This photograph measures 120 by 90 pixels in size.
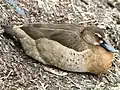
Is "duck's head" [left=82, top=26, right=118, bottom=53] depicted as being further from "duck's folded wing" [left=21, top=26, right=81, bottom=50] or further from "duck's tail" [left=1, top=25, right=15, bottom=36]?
"duck's tail" [left=1, top=25, right=15, bottom=36]

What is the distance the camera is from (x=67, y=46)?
4.92 m

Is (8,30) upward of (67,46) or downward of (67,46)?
upward

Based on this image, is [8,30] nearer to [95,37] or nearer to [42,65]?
[42,65]

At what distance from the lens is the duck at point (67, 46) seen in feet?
16.2

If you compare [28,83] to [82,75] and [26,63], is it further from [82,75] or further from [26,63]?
[82,75]

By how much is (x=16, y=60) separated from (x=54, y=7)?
1.33m

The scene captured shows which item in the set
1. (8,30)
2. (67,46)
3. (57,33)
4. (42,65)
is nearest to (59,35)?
(57,33)

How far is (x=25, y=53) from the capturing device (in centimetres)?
513

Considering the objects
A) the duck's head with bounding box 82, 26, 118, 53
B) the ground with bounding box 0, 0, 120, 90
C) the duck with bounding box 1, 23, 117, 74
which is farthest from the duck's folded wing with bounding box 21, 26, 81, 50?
the ground with bounding box 0, 0, 120, 90

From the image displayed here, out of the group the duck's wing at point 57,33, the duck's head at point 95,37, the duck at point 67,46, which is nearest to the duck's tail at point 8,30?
the duck at point 67,46

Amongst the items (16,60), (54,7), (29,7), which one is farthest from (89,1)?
(16,60)

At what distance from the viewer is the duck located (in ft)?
16.2

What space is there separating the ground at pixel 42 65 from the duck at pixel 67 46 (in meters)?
0.10

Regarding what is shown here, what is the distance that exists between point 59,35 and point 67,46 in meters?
0.16
